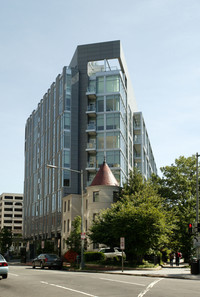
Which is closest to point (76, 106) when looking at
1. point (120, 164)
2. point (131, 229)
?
point (120, 164)

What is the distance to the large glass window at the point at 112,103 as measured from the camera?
214ft

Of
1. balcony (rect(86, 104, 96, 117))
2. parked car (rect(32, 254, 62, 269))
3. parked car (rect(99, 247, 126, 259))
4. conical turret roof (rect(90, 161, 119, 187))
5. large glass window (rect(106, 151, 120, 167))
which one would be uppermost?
balcony (rect(86, 104, 96, 117))

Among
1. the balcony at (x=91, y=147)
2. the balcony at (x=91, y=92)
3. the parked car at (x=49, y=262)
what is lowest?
the parked car at (x=49, y=262)

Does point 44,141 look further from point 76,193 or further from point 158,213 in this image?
point 158,213

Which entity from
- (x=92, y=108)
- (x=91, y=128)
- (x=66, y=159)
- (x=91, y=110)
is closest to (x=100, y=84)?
(x=92, y=108)

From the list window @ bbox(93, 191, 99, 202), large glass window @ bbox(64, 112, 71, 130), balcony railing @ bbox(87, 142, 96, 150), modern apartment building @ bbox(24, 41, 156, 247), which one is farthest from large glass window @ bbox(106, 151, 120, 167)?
window @ bbox(93, 191, 99, 202)

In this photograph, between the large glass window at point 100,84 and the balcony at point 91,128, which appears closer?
the balcony at point 91,128

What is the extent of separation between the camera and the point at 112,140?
64.2 metres


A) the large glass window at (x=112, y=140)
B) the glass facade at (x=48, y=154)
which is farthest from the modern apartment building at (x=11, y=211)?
the large glass window at (x=112, y=140)

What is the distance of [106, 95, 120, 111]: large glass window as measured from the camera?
6531cm

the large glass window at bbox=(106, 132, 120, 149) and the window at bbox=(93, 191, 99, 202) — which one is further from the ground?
the large glass window at bbox=(106, 132, 120, 149)

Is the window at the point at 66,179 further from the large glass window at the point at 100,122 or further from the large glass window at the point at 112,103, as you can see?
the large glass window at the point at 112,103

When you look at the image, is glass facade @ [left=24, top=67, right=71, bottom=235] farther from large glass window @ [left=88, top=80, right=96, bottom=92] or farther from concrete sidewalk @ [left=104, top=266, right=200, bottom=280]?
concrete sidewalk @ [left=104, top=266, right=200, bottom=280]

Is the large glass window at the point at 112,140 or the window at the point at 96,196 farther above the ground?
the large glass window at the point at 112,140
